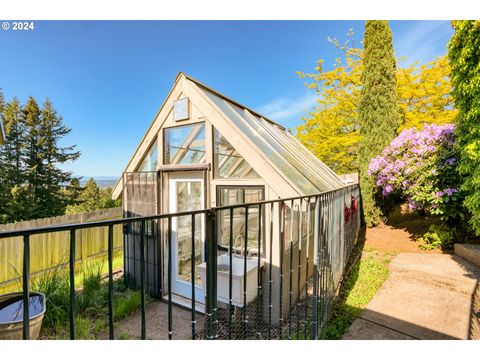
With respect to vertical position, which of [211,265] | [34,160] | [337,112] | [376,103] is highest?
[337,112]

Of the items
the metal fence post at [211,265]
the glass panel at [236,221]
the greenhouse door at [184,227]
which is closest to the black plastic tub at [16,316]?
the metal fence post at [211,265]

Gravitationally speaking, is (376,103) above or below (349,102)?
below

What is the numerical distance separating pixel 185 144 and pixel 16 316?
10.9 ft

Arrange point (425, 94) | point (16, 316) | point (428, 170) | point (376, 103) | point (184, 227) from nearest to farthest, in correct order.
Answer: point (16, 316) < point (184, 227) < point (428, 170) < point (376, 103) < point (425, 94)

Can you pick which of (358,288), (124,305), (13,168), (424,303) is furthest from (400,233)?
(13,168)

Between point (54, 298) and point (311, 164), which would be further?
point (311, 164)

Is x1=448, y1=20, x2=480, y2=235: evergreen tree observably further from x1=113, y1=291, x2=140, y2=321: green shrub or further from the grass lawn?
x1=113, y1=291, x2=140, y2=321: green shrub

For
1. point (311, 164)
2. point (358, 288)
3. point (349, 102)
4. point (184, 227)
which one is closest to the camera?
point (358, 288)

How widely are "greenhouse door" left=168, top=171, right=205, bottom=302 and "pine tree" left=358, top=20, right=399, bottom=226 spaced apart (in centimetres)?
597

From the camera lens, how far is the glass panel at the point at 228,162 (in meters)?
3.83

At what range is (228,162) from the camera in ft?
13.4

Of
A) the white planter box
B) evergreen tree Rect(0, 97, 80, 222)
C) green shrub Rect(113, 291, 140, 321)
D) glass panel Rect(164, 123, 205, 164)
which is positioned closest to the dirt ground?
the white planter box

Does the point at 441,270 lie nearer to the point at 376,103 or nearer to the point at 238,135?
the point at 238,135
